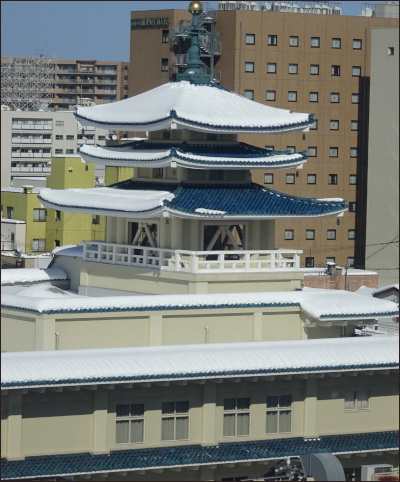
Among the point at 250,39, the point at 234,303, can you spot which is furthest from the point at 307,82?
the point at 234,303

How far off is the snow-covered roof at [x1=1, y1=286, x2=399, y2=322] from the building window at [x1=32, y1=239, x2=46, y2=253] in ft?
185

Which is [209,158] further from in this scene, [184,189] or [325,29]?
[325,29]

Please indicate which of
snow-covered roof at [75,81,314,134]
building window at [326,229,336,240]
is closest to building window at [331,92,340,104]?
building window at [326,229,336,240]

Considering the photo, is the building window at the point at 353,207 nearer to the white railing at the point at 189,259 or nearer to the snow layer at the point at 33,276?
the snow layer at the point at 33,276

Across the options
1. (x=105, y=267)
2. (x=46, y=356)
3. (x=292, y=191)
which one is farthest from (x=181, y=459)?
(x=292, y=191)

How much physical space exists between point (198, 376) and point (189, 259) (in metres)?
6.87

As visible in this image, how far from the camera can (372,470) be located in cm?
4025

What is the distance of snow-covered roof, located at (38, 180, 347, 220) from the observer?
45.1 meters

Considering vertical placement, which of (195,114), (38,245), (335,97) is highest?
(335,97)

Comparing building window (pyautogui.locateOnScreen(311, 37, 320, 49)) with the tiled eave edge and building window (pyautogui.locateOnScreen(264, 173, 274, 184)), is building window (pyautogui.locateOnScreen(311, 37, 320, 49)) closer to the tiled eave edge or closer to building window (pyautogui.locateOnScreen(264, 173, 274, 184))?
building window (pyautogui.locateOnScreen(264, 173, 274, 184))

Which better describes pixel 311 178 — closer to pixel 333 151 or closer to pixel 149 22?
pixel 333 151

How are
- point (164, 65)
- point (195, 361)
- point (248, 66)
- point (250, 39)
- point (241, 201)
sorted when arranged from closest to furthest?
point (195, 361)
point (241, 201)
point (250, 39)
point (248, 66)
point (164, 65)

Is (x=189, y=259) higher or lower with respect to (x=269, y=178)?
lower

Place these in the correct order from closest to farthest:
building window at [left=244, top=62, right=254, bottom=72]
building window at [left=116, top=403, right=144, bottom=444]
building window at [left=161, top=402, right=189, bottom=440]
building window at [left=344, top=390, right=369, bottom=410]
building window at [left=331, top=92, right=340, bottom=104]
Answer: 1. building window at [left=116, top=403, right=144, bottom=444]
2. building window at [left=161, top=402, right=189, bottom=440]
3. building window at [left=344, top=390, right=369, bottom=410]
4. building window at [left=244, top=62, right=254, bottom=72]
5. building window at [left=331, top=92, right=340, bottom=104]
